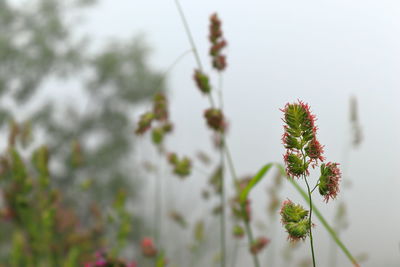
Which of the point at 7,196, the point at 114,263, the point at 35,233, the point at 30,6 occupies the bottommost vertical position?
the point at 114,263

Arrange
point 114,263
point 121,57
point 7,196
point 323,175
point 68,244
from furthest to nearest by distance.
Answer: point 121,57 < point 68,244 < point 7,196 < point 114,263 < point 323,175

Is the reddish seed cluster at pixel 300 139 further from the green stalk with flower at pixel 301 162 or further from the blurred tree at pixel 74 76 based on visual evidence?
the blurred tree at pixel 74 76

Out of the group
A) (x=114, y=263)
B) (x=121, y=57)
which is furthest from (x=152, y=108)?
(x=121, y=57)

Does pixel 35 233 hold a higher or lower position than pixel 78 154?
lower

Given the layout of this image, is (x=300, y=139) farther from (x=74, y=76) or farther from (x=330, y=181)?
(x=74, y=76)

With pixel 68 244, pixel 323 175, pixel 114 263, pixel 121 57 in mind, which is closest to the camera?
pixel 323 175

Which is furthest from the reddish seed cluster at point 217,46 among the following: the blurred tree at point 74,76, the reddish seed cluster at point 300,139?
the blurred tree at point 74,76

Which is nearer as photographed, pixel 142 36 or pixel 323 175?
pixel 323 175

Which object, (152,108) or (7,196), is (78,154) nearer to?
(7,196)

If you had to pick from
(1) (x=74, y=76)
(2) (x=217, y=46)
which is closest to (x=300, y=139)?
(2) (x=217, y=46)
